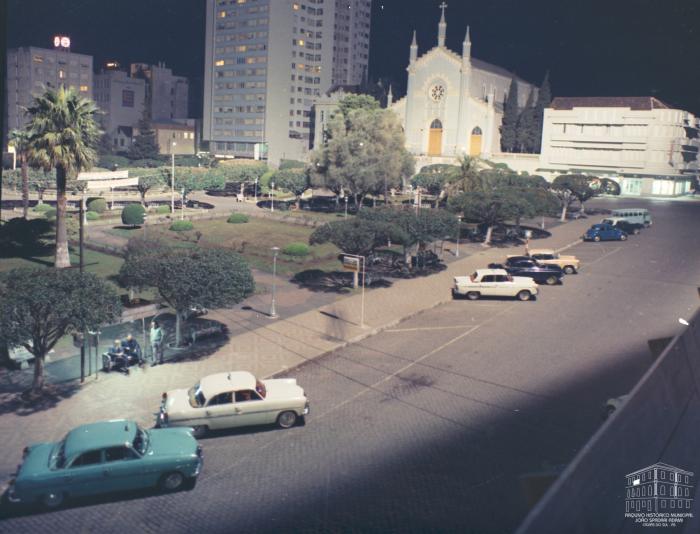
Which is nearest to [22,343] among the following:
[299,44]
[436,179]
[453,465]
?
[453,465]

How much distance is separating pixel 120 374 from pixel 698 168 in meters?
95.7

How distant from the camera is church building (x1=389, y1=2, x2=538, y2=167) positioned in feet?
330

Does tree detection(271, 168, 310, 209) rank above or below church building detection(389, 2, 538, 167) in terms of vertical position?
below

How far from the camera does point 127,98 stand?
15888 centimetres

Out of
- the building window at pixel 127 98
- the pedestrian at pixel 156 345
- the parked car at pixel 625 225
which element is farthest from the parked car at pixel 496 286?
the building window at pixel 127 98

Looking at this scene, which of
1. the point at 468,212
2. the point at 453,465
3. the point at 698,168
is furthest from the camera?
the point at 698,168

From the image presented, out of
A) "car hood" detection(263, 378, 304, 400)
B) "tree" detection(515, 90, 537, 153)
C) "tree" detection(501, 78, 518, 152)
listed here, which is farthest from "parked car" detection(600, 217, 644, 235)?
"tree" detection(501, 78, 518, 152)

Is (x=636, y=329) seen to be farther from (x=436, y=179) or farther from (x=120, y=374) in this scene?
(x=436, y=179)

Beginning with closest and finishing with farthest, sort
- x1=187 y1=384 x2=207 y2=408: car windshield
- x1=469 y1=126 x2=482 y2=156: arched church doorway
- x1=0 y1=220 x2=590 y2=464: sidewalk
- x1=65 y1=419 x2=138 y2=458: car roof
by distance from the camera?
x1=65 y1=419 x2=138 y2=458: car roof < x1=187 y1=384 x2=207 y2=408: car windshield < x1=0 y1=220 x2=590 y2=464: sidewalk < x1=469 y1=126 x2=482 y2=156: arched church doorway

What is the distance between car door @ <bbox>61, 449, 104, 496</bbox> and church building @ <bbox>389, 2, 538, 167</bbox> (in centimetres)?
8979

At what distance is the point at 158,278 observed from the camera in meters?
24.9

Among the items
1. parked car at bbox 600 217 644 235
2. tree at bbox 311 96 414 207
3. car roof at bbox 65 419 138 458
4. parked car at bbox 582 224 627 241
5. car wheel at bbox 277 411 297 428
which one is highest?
tree at bbox 311 96 414 207

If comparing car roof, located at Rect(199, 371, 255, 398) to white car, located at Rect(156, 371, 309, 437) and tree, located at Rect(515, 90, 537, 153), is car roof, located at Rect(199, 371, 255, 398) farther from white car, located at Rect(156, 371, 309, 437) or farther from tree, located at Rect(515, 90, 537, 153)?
tree, located at Rect(515, 90, 537, 153)

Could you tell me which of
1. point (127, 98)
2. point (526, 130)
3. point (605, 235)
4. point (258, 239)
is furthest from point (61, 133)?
point (127, 98)
